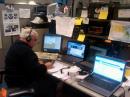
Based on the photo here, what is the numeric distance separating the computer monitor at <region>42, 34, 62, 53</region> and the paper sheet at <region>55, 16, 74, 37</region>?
0.09 meters

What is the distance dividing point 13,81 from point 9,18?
944 mm

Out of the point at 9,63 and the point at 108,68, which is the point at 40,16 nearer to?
the point at 9,63

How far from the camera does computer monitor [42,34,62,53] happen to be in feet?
8.50

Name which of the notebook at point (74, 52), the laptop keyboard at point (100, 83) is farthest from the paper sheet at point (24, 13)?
the laptop keyboard at point (100, 83)

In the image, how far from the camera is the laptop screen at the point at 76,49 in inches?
91.5

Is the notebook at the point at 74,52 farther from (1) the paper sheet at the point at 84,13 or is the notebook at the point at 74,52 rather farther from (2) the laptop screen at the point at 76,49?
(1) the paper sheet at the point at 84,13

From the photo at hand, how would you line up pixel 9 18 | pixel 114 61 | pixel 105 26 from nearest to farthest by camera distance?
pixel 114 61, pixel 105 26, pixel 9 18

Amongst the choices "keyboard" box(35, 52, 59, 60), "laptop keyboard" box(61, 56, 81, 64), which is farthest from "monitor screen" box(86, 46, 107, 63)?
"keyboard" box(35, 52, 59, 60)

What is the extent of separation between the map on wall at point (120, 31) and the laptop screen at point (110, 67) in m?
0.28

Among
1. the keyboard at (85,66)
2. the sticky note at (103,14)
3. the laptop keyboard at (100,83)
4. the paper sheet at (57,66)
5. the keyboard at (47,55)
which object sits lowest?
the laptop keyboard at (100,83)

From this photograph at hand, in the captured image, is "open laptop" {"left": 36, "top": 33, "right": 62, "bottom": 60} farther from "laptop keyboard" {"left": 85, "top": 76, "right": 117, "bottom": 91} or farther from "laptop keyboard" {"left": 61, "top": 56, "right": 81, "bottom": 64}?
"laptop keyboard" {"left": 85, "top": 76, "right": 117, "bottom": 91}

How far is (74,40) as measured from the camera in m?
2.43

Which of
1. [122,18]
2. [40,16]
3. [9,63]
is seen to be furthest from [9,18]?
[122,18]

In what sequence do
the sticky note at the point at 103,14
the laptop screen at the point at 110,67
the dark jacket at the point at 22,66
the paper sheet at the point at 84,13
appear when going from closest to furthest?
the laptop screen at the point at 110,67
the dark jacket at the point at 22,66
the sticky note at the point at 103,14
the paper sheet at the point at 84,13
